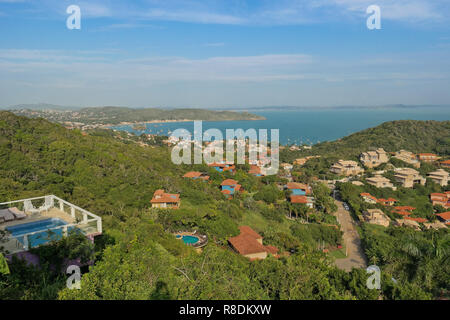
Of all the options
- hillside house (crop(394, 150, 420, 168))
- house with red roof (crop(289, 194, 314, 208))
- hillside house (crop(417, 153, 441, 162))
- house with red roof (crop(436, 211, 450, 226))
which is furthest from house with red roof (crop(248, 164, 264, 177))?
hillside house (crop(417, 153, 441, 162))

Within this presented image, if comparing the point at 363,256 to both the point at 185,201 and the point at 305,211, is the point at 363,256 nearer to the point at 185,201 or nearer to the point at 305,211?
the point at 305,211

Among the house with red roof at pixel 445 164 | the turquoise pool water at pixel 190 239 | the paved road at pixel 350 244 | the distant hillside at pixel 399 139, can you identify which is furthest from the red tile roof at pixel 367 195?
the distant hillside at pixel 399 139

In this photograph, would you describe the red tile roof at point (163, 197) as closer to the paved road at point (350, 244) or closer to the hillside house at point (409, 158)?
the paved road at point (350, 244)

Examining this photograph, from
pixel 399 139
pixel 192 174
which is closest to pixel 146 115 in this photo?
pixel 399 139

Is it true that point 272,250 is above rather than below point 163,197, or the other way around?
below

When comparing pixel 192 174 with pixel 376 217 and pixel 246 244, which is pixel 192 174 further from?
pixel 246 244
